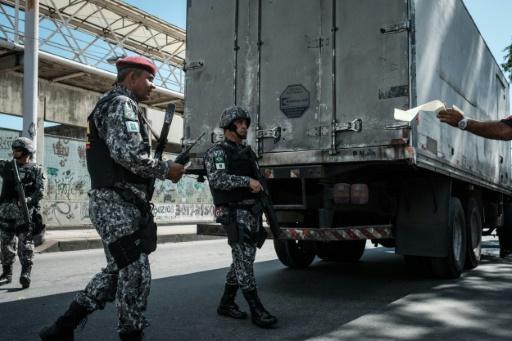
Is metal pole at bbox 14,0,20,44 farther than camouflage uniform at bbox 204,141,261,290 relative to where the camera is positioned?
Yes

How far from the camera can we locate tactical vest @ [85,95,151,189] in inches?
119

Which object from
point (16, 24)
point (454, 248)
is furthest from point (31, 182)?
point (16, 24)

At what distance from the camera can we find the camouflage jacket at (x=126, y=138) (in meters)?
2.94

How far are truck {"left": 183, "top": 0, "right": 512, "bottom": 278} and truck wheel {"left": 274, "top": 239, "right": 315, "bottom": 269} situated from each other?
10cm

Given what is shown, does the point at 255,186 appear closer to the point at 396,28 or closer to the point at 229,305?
the point at 229,305

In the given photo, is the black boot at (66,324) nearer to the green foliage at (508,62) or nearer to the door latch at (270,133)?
the door latch at (270,133)

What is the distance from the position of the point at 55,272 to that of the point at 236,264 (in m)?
4.09

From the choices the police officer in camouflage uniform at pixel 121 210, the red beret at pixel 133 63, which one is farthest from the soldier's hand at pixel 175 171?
the red beret at pixel 133 63

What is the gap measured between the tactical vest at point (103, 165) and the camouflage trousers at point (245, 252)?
3.81ft

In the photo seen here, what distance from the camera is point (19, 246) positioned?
591cm

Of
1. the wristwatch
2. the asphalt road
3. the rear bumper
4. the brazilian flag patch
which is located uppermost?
the wristwatch

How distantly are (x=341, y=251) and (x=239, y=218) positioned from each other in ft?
14.4

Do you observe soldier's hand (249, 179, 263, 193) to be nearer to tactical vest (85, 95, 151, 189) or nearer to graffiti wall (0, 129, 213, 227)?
tactical vest (85, 95, 151, 189)

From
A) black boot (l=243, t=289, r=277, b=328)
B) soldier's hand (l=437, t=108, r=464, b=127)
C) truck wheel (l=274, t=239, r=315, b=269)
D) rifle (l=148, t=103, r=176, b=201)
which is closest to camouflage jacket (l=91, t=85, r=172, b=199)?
rifle (l=148, t=103, r=176, b=201)
